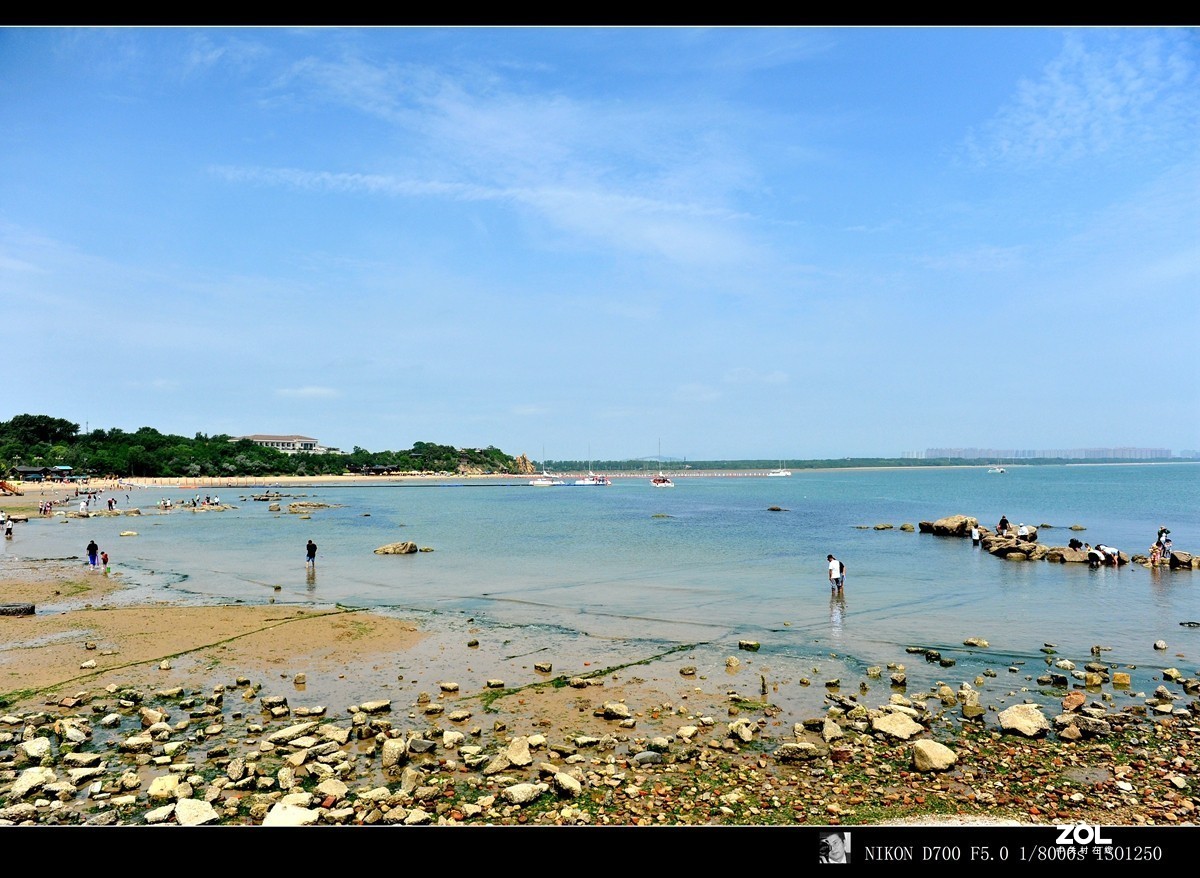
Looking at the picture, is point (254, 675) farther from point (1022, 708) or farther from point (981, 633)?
point (981, 633)

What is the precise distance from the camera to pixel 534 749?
8.43m

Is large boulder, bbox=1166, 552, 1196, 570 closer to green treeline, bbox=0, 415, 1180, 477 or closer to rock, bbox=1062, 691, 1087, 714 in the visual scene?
rock, bbox=1062, 691, 1087, 714

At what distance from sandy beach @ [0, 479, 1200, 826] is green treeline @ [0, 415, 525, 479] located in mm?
95300

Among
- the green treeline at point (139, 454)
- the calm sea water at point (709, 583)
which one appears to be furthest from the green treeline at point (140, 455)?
the calm sea water at point (709, 583)

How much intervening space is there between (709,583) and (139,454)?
105981 mm

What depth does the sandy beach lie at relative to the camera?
6777 millimetres

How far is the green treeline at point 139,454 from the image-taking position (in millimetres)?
96500
